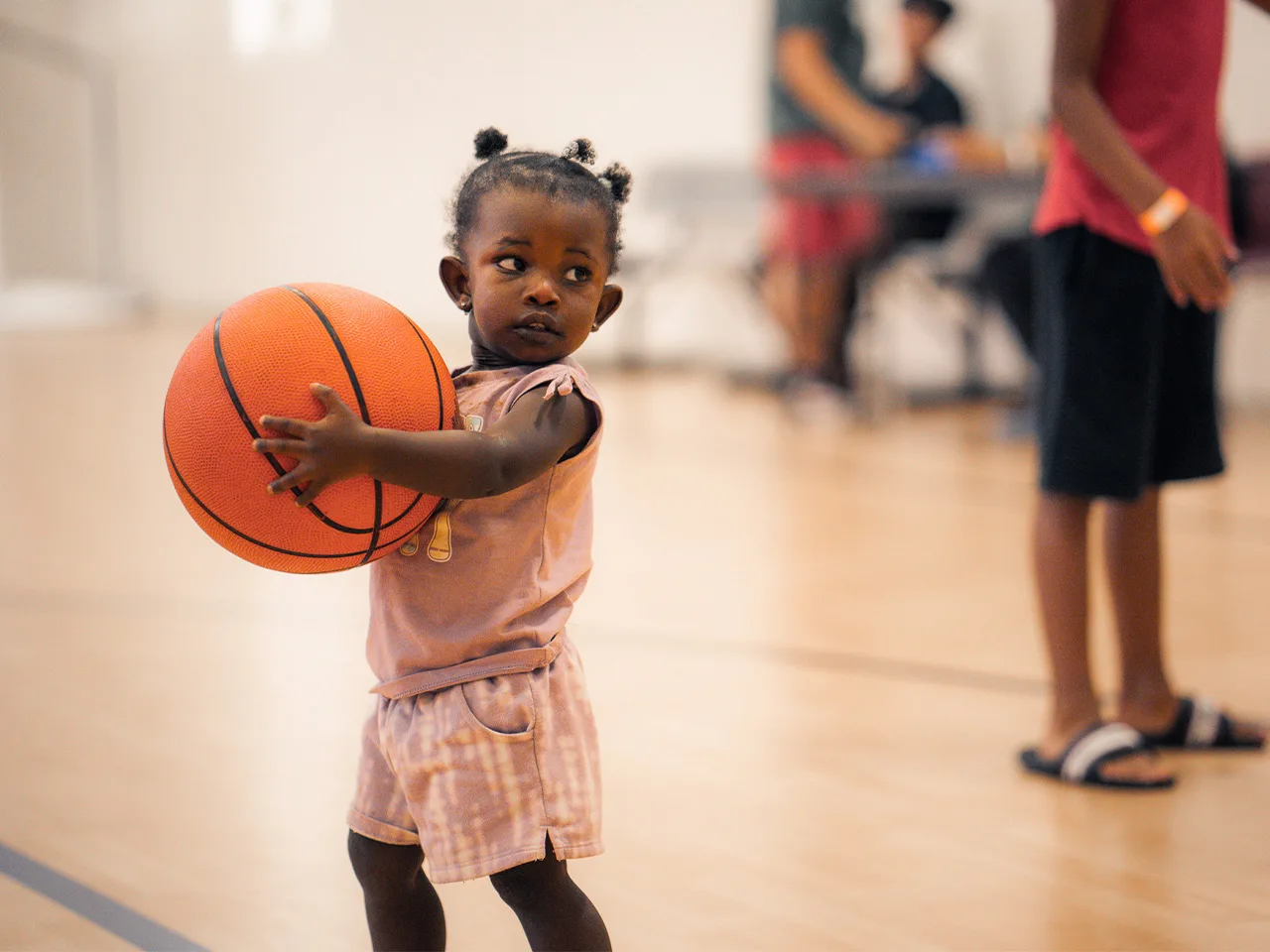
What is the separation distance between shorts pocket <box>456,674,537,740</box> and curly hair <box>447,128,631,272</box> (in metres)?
0.37

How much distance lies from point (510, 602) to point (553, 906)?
26cm

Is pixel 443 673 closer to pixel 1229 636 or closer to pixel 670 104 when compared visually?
pixel 1229 636

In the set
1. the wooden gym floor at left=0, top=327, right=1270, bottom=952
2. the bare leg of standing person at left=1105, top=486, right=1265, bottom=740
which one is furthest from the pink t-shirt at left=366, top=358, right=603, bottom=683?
the bare leg of standing person at left=1105, top=486, right=1265, bottom=740

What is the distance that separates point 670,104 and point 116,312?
5369 millimetres

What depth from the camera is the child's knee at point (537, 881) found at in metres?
1.33

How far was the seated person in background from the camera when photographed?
6.75 metres

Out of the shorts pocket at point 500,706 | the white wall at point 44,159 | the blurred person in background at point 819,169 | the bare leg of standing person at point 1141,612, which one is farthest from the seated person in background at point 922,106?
the white wall at point 44,159

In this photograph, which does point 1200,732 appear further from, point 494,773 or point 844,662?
point 494,773

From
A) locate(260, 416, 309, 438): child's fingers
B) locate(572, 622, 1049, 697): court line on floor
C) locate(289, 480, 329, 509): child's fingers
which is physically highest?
locate(260, 416, 309, 438): child's fingers

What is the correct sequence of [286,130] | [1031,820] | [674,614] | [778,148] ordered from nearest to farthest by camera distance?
[1031,820] < [674,614] < [778,148] < [286,130]

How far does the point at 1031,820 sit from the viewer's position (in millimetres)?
2029

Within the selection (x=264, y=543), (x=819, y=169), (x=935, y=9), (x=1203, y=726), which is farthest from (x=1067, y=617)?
(x=935, y=9)

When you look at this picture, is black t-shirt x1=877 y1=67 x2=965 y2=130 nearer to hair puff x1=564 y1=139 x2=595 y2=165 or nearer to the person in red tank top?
the person in red tank top

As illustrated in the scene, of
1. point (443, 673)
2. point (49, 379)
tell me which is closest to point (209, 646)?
point (443, 673)
